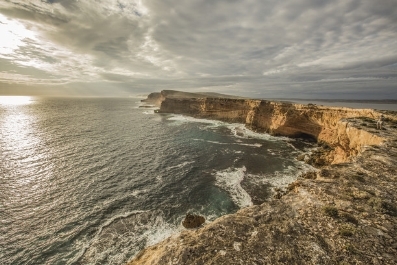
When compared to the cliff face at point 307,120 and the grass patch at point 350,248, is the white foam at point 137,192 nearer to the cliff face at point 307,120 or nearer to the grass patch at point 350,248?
the grass patch at point 350,248

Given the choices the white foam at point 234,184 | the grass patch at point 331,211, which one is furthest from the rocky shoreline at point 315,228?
the white foam at point 234,184

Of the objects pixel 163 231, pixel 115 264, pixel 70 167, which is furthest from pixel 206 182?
pixel 70 167

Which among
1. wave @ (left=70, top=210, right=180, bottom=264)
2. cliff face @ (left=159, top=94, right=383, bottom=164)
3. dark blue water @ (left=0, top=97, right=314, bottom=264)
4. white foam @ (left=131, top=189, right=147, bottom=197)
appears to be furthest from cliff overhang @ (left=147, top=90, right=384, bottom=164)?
white foam @ (left=131, top=189, right=147, bottom=197)

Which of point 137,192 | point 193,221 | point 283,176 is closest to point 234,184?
point 283,176

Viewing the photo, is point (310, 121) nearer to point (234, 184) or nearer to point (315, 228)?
point (234, 184)

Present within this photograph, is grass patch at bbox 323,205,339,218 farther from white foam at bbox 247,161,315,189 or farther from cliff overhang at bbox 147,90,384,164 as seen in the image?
white foam at bbox 247,161,315,189

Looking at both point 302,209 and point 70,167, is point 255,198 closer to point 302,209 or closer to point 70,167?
point 302,209

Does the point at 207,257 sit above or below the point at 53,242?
above
